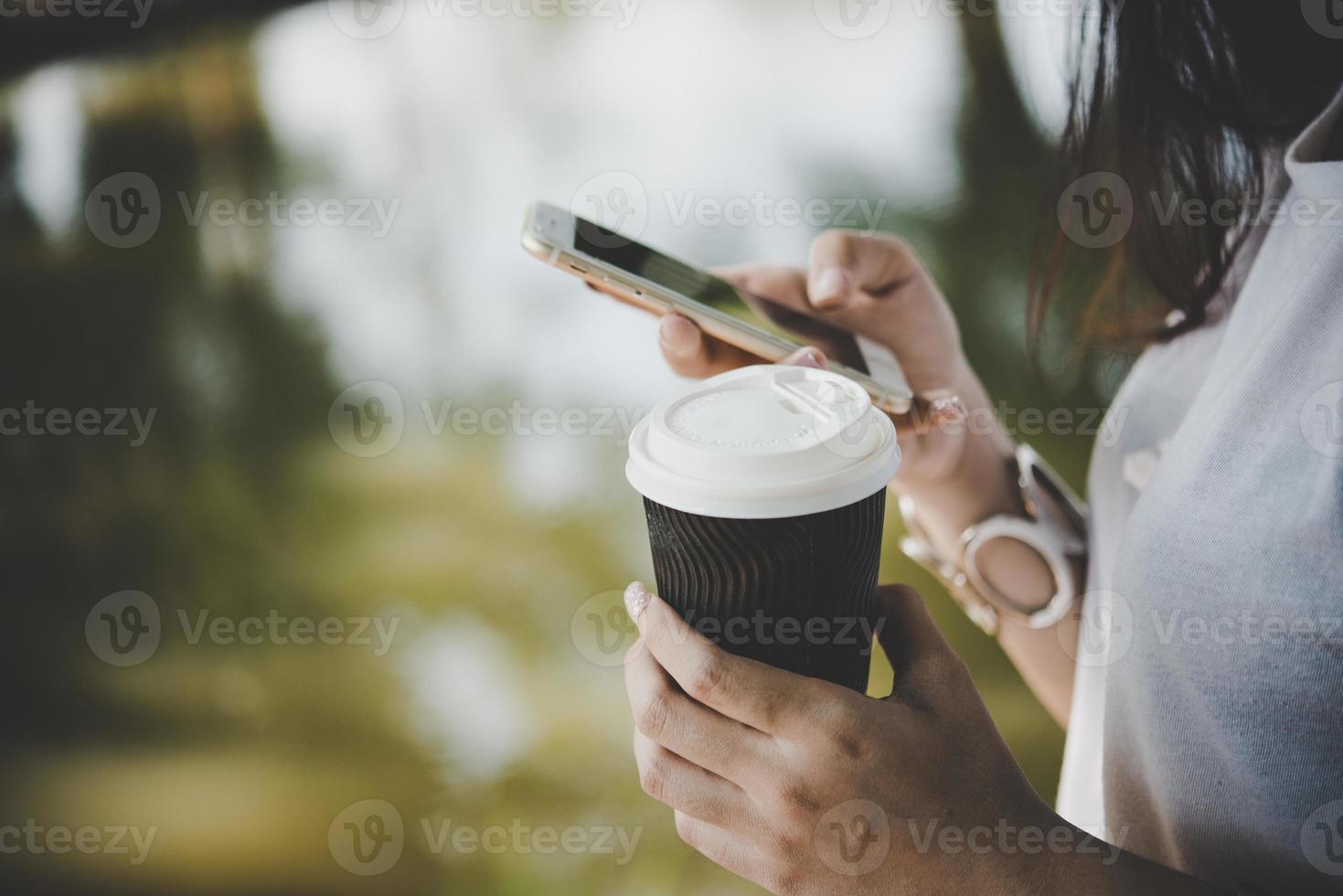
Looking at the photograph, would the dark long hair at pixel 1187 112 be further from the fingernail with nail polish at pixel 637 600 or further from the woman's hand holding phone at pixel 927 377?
the fingernail with nail polish at pixel 637 600

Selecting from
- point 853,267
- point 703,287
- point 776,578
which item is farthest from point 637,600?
point 853,267

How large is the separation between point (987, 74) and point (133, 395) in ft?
5.92

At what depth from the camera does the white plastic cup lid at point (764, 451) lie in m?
0.65

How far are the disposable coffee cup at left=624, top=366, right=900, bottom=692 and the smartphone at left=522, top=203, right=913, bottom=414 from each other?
0.19 m

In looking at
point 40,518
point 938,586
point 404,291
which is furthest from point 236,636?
point 938,586

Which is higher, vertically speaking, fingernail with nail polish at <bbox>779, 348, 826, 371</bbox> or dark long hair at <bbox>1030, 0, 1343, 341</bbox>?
dark long hair at <bbox>1030, 0, 1343, 341</bbox>

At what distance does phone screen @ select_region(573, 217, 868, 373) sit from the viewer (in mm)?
955

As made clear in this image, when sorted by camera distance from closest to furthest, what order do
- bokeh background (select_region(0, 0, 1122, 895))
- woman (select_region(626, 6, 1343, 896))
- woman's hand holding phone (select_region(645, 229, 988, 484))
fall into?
woman (select_region(626, 6, 1343, 896)) → woman's hand holding phone (select_region(645, 229, 988, 484)) → bokeh background (select_region(0, 0, 1122, 895))

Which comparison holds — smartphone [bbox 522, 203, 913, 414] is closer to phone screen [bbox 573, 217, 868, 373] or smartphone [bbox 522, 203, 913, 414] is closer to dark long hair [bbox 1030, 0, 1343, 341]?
phone screen [bbox 573, 217, 868, 373]

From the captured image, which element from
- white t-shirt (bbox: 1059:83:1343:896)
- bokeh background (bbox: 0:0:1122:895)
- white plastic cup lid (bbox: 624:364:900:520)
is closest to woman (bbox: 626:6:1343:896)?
white t-shirt (bbox: 1059:83:1343:896)

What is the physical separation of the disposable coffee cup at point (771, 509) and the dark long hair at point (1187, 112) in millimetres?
489

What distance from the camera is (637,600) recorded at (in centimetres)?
73

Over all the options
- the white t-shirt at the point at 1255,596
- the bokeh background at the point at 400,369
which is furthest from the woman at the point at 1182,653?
the bokeh background at the point at 400,369

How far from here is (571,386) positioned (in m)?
1.90
